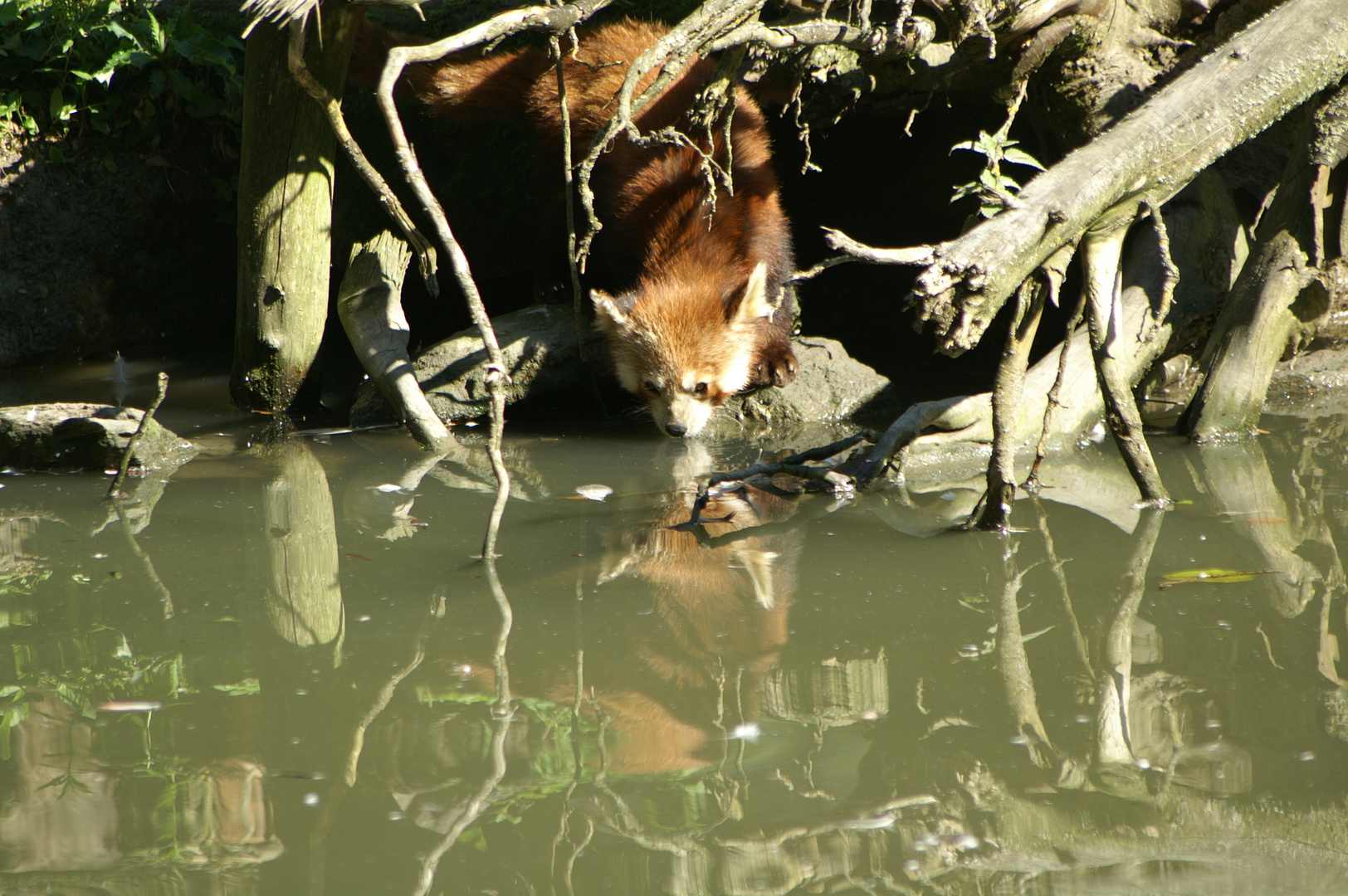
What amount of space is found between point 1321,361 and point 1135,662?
3.72 m

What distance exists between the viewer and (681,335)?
15.9 feet

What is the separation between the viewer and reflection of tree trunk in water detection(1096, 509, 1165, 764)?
1973mm

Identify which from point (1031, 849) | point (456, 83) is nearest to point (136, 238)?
point (456, 83)

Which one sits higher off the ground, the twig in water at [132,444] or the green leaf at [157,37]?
the green leaf at [157,37]

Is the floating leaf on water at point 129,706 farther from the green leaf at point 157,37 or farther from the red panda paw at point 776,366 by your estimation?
the green leaf at point 157,37

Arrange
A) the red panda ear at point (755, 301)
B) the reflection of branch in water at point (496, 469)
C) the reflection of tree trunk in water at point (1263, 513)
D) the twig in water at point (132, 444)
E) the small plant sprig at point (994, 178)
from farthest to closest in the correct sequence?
the red panda ear at point (755, 301) → the twig in water at point (132, 444) → the reflection of branch in water at point (496, 469) → the small plant sprig at point (994, 178) → the reflection of tree trunk in water at point (1263, 513)

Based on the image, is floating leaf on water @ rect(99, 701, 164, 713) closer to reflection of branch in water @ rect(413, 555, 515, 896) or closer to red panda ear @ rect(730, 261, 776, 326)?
reflection of branch in water @ rect(413, 555, 515, 896)

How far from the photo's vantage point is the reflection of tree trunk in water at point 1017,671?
78.5 inches

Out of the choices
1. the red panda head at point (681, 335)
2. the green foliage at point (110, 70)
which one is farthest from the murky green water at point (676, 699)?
the green foliage at point (110, 70)

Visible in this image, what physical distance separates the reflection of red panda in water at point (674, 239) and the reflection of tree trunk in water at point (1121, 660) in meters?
2.25

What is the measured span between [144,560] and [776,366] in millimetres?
3025

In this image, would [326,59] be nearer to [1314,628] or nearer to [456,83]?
[456,83]

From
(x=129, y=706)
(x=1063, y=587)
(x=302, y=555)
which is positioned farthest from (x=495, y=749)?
(x=1063, y=587)

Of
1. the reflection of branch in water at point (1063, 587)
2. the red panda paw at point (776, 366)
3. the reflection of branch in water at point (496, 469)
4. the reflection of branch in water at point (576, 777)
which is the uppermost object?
the red panda paw at point (776, 366)
